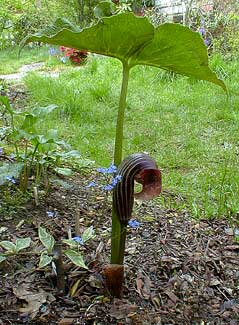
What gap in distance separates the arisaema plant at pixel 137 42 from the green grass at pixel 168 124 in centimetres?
96

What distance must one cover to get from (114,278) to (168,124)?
7.86 ft

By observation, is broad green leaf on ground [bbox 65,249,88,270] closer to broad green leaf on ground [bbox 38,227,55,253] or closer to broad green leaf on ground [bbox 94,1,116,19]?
broad green leaf on ground [bbox 38,227,55,253]

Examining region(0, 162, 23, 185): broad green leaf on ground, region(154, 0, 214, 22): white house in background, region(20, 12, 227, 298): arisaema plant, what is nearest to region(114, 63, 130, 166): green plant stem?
region(20, 12, 227, 298): arisaema plant

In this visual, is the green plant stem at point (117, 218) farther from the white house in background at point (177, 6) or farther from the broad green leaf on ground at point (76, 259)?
the white house in background at point (177, 6)

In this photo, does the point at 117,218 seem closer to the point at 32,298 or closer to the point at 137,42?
the point at 32,298

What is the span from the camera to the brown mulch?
1.18 meters

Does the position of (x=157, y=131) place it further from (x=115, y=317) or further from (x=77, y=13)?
(x=77, y=13)

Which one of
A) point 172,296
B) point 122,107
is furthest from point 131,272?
point 122,107

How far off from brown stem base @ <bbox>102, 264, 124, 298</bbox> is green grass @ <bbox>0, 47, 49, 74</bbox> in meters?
5.71

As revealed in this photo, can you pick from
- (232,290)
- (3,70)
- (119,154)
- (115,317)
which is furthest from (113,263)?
(3,70)

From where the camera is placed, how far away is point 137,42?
3.17 ft

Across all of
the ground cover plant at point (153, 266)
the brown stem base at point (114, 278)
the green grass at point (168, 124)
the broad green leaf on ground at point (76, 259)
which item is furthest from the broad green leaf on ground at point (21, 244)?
the green grass at point (168, 124)

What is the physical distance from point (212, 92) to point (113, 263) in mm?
3238

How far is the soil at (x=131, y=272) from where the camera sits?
1.18 m
